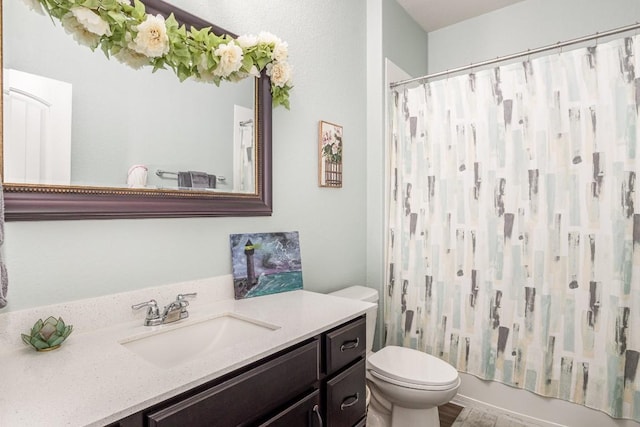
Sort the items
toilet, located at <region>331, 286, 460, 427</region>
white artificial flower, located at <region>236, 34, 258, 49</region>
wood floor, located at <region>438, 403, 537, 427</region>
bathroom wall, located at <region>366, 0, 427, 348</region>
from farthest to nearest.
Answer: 1. bathroom wall, located at <region>366, 0, 427, 348</region>
2. wood floor, located at <region>438, 403, 537, 427</region>
3. toilet, located at <region>331, 286, 460, 427</region>
4. white artificial flower, located at <region>236, 34, 258, 49</region>

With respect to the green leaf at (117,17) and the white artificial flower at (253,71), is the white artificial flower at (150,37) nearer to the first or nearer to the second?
the green leaf at (117,17)

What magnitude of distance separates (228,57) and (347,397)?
137cm

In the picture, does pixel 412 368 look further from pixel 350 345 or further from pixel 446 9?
pixel 446 9

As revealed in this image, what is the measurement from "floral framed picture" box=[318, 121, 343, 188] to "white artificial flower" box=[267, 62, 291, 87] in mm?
438

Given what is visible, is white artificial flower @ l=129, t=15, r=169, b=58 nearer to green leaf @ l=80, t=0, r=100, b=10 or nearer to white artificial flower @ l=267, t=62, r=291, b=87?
green leaf @ l=80, t=0, r=100, b=10

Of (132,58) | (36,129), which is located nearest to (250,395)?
(36,129)

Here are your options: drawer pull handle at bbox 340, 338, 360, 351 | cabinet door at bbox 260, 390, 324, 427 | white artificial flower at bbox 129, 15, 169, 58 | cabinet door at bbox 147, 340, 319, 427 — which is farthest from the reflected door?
drawer pull handle at bbox 340, 338, 360, 351

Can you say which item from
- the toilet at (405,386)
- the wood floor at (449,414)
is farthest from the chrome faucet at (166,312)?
the wood floor at (449,414)

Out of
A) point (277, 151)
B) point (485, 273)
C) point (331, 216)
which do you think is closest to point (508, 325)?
point (485, 273)

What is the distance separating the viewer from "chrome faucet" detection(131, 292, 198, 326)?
119cm

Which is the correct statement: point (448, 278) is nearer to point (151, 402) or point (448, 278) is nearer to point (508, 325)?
point (508, 325)

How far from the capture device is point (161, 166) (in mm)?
1288

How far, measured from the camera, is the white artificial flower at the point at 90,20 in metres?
0.99

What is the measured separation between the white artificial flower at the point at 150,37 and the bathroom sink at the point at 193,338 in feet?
3.01
